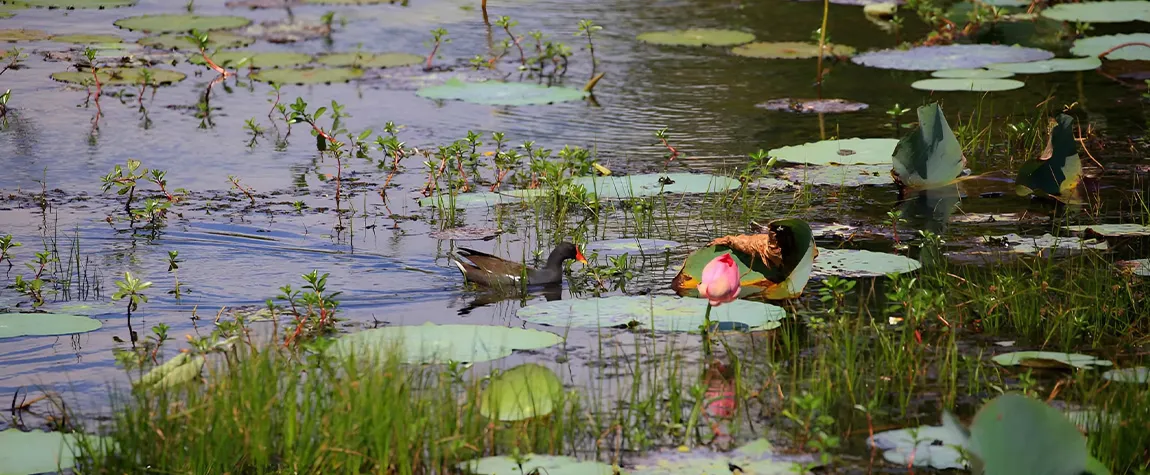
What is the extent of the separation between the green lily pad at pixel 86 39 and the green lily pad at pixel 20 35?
129 mm

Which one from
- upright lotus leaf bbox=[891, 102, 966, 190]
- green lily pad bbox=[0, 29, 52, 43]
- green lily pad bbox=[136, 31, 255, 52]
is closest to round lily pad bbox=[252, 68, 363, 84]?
green lily pad bbox=[136, 31, 255, 52]

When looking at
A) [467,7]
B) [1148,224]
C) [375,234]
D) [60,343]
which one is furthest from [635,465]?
[467,7]

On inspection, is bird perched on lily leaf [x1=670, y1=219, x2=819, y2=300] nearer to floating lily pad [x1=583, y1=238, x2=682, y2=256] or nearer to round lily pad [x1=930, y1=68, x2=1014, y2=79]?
floating lily pad [x1=583, y1=238, x2=682, y2=256]

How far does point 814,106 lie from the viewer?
392 inches

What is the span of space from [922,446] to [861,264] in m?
1.99

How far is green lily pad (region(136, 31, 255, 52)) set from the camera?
11.9m

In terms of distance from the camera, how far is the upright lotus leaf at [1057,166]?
7.55 m

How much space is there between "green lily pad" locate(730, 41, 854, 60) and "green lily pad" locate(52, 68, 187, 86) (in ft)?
15.3

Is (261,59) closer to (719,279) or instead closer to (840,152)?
(840,152)

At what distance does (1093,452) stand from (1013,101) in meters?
6.60

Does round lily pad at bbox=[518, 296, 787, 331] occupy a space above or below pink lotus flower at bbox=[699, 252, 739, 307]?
below

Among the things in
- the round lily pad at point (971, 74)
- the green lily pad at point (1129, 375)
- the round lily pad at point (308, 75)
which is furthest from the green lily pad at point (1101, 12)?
the green lily pad at point (1129, 375)

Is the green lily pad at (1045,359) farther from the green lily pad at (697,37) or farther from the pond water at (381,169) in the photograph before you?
the green lily pad at (697,37)

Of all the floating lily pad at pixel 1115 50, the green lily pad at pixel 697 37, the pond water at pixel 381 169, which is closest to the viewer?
the pond water at pixel 381 169
